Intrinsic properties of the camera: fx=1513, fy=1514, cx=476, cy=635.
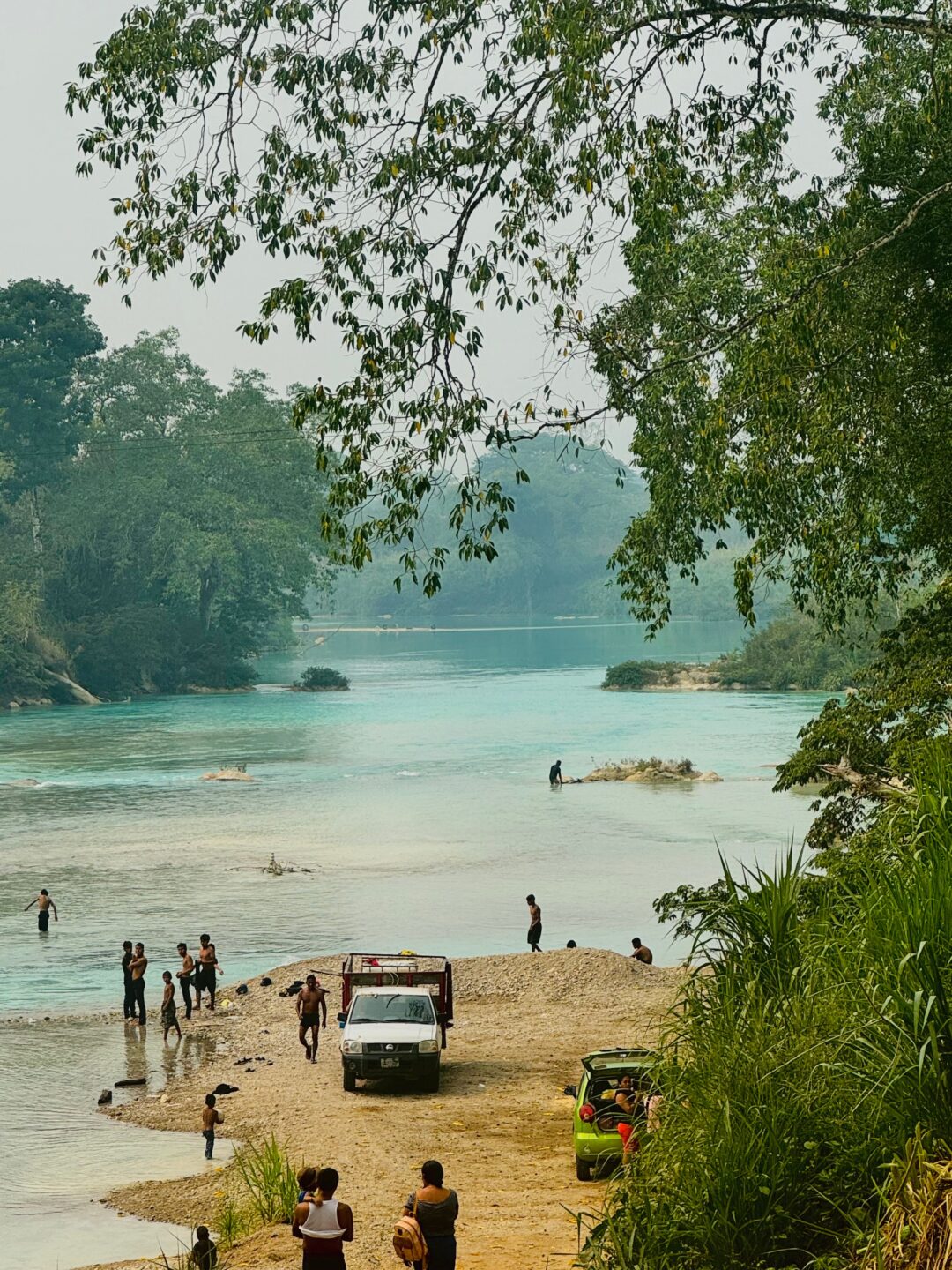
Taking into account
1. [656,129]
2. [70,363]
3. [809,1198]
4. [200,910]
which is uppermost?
[70,363]

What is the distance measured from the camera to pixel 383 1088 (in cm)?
1955

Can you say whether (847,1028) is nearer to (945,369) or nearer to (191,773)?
(945,369)

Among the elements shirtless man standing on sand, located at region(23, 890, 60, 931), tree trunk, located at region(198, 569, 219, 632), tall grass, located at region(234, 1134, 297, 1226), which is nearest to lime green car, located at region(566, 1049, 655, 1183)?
tall grass, located at region(234, 1134, 297, 1226)

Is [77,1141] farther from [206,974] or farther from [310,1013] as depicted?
[206,974]

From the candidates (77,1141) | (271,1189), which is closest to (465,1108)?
(77,1141)

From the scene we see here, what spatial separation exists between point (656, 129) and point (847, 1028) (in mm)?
10119

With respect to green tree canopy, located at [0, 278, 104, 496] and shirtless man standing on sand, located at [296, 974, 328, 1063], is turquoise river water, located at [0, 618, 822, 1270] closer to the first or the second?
shirtless man standing on sand, located at [296, 974, 328, 1063]

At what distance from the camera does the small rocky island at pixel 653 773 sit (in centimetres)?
5556

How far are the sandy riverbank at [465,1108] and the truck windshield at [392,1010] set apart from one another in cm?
89

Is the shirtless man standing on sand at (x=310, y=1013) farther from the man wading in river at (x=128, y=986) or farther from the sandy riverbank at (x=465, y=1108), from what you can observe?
the man wading in river at (x=128, y=986)

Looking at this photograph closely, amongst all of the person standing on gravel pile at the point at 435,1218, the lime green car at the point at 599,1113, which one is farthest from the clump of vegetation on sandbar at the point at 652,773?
the person standing on gravel pile at the point at 435,1218

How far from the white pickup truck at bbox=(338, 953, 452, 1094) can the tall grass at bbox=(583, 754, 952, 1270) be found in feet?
35.9

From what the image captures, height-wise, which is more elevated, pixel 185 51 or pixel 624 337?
pixel 185 51

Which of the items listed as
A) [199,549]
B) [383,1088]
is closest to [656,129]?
[383,1088]
